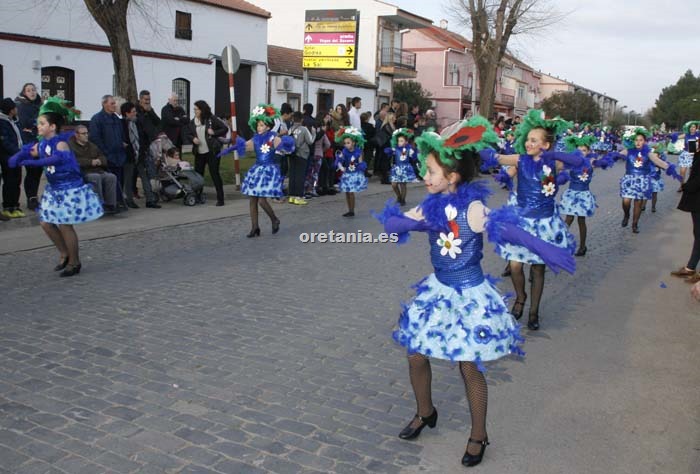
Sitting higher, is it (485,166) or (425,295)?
(485,166)

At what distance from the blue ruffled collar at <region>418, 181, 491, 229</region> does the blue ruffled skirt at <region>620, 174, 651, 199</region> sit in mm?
9280

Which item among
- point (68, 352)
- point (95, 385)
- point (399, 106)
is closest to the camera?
point (95, 385)

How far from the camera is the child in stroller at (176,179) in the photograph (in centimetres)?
1327

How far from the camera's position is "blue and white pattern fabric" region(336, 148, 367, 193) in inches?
497

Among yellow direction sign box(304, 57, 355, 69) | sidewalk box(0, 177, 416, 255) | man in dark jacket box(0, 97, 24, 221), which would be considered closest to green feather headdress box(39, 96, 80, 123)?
sidewalk box(0, 177, 416, 255)

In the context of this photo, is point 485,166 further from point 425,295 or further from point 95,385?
point 95,385

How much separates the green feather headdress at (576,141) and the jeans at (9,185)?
27.5ft

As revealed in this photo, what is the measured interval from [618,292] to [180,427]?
5676mm

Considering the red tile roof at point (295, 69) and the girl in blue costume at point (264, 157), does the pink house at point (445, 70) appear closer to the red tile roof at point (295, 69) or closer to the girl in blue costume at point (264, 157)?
the red tile roof at point (295, 69)

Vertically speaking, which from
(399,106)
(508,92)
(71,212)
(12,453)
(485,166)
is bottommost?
(12,453)

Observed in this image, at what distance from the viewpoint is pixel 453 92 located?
57.4 meters

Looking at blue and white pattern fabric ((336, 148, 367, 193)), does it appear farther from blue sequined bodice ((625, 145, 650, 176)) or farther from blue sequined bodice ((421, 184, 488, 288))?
blue sequined bodice ((421, 184, 488, 288))

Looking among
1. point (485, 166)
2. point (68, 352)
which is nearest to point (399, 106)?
point (485, 166)

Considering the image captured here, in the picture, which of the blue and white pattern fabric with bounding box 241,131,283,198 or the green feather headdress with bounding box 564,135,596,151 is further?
the blue and white pattern fabric with bounding box 241,131,283,198
